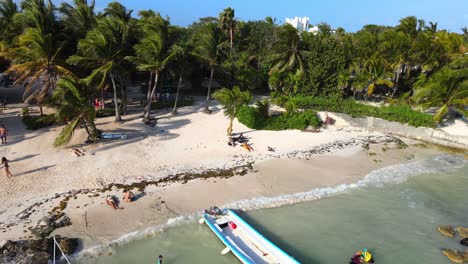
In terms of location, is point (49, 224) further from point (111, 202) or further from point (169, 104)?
point (169, 104)

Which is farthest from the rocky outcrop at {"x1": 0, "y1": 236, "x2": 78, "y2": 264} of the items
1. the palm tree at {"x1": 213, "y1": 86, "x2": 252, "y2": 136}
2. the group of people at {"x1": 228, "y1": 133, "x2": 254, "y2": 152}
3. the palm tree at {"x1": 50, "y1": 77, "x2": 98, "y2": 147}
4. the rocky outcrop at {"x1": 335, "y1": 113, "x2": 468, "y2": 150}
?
the rocky outcrop at {"x1": 335, "y1": 113, "x2": 468, "y2": 150}

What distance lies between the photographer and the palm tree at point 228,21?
33125mm

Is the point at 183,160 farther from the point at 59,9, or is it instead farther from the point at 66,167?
the point at 59,9

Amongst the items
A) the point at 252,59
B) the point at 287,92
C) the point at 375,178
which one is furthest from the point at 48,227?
the point at 252,59

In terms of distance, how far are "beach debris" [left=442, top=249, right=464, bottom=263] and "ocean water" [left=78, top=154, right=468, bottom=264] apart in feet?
0.98

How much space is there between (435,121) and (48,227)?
31.0 meters

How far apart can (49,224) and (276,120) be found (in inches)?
740

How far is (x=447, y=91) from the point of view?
97.8 ft

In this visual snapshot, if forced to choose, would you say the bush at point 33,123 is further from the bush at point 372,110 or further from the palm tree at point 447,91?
the palm tree at point 447,91

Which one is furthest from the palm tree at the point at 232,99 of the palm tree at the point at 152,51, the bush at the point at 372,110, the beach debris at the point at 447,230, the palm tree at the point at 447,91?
the palm tree at the point at 447,91

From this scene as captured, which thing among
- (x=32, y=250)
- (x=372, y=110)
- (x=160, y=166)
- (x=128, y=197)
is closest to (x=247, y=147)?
(x=160, y=166)

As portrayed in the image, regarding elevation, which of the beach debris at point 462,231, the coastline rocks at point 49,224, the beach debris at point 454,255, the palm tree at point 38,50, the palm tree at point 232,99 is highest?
the palm tree at point 38,50

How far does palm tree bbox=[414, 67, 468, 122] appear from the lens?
2902 cm

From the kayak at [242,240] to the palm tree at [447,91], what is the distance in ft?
76.4
